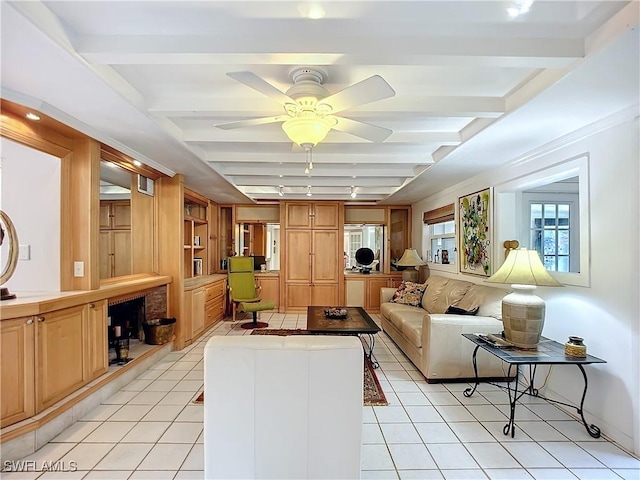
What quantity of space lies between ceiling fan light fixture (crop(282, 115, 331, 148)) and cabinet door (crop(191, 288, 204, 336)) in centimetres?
334

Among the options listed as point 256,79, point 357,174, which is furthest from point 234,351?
point 357,174

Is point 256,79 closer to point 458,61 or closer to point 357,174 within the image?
point 458,61

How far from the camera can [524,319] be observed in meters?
2.62

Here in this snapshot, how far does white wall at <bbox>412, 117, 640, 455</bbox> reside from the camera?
2.22 meters

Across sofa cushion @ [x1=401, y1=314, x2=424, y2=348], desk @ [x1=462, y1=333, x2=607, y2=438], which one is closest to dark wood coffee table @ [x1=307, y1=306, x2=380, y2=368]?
sofa cushion @ [x1=401, y1=314, x2=424, y2=348]

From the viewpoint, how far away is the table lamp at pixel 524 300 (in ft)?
8.54

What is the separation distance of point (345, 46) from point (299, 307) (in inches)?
219

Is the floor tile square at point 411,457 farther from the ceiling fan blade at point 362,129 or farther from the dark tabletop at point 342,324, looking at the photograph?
the ceiling fan blade at point 362,129

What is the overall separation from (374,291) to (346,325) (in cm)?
314

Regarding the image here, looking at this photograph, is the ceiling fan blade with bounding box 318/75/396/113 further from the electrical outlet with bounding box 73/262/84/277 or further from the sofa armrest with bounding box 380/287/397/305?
the sofa armrest with bounding box 380/287/397/305

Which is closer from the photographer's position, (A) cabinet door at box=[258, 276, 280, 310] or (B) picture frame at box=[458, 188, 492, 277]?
(B) picture frame at box=[458, 188, 492, 277]

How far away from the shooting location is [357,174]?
14.6 ft

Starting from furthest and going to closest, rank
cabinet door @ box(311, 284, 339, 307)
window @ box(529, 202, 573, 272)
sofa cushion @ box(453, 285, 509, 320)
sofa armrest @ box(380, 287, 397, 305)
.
Result: cabinet door @ box(311, 284, 339, 307)
sofa armrest @ box(380, 287, 397, 305)
window @ box(529, 202, 573, 272)
sofa cushion @ box(453, 285, 509, 320)

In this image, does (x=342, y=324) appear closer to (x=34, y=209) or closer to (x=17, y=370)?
(x=17, y=370)
